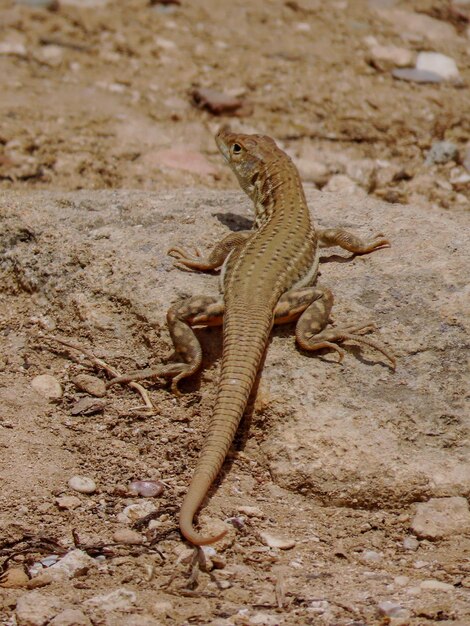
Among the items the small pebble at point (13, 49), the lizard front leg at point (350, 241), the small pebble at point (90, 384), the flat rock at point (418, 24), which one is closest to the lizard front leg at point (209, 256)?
the lizard front leg at point (350, 241)

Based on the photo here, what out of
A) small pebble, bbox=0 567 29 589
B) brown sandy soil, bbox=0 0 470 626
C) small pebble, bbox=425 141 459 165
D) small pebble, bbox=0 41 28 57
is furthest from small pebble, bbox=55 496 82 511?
small pebble, bbox=0 41 28 57

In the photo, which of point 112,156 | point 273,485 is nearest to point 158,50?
A: point 112,156

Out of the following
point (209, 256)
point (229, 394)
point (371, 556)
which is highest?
point (229, 394)

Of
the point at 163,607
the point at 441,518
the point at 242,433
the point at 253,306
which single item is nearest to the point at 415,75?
the point at 253,306

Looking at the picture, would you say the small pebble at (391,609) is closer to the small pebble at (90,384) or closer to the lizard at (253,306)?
the lizard at (253,306)

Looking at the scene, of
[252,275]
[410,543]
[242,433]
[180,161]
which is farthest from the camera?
[180,161]

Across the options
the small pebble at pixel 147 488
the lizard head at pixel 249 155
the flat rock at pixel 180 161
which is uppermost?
the lizard head at pixel 249 155

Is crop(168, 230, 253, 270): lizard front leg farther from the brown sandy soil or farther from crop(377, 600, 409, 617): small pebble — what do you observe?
crop(377, 600, 409, 617): small pebble

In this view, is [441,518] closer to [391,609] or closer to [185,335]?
[391,609]
